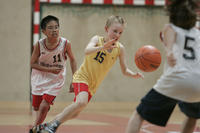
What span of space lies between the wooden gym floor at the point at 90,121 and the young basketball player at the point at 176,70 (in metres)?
2.27

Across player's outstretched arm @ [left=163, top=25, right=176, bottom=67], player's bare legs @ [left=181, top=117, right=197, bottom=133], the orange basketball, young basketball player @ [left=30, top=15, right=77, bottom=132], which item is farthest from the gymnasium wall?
player's outstretched arm @ [left=163, top=25, right=176, bottom=67]

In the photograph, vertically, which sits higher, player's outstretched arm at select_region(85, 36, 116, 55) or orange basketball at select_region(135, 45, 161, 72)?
player's outstretched arm at select_region(85, 36, 116, 55)

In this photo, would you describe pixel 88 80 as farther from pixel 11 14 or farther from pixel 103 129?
pixel 11 14

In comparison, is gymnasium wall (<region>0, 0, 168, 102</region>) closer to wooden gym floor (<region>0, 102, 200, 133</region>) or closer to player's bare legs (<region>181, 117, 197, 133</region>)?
wooden gym floor (<region>0, 102, 200, 133</region>)

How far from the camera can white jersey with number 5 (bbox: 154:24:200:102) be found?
2771 mm

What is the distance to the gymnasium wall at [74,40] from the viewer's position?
872 cm

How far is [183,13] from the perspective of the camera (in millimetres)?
2850

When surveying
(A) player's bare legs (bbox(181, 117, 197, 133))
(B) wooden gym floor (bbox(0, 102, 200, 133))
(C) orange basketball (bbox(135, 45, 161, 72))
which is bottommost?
(B) wooden gym floor (bbox(0, 102, 200, 133))

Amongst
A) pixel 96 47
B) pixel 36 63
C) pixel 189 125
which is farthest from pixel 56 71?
pixel 189 125

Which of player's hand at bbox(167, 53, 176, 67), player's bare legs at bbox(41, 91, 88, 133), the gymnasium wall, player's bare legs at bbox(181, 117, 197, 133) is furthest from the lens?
the gymnasium wall

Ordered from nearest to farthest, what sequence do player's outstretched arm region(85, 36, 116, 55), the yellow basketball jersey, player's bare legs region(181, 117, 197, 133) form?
player's bare legs region(181, 117, 197, 133) → player's outstretched arm region(85, 36, 116, 55) → the yellow basketball jersey

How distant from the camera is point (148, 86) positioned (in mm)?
8906

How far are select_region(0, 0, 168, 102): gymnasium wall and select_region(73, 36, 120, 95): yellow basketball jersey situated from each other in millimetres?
4627

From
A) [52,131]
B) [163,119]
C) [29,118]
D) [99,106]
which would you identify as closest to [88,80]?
[52,131]
